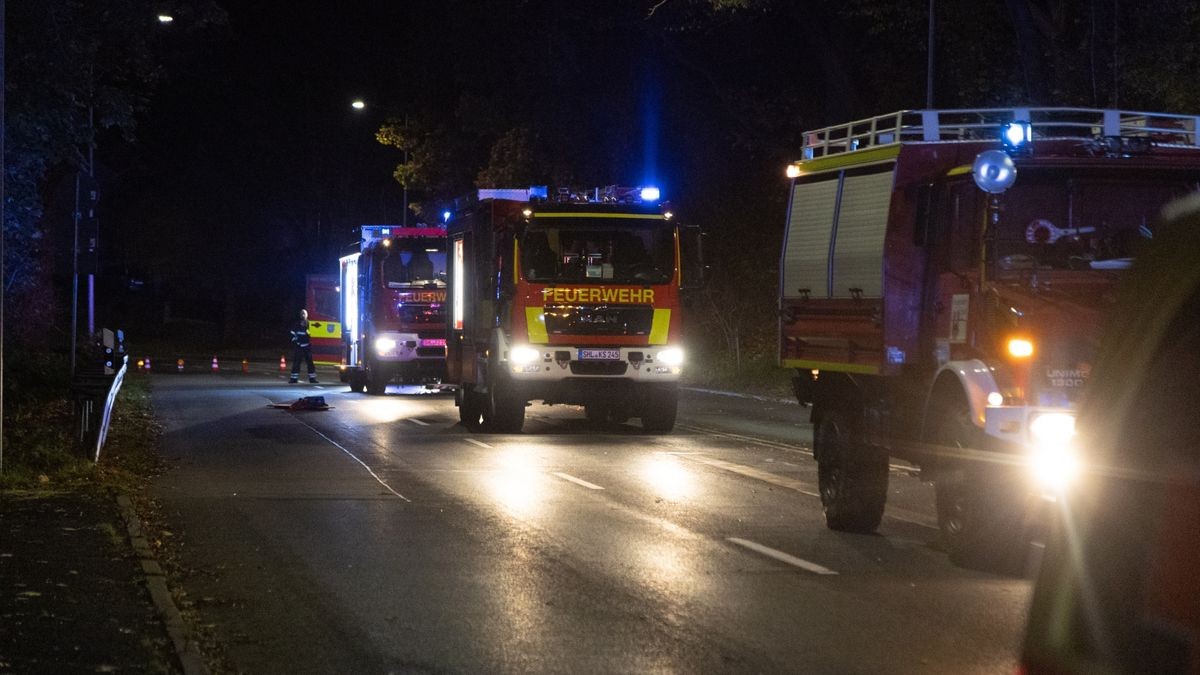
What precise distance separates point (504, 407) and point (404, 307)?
1053 cm

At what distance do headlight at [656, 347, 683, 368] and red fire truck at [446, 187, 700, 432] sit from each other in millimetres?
14

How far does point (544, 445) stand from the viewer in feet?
71.3

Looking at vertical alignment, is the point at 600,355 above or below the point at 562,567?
above

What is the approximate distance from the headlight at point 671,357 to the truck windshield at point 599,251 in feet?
3.22

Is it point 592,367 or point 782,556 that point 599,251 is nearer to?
point 592,367

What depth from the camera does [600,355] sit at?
76.5ft

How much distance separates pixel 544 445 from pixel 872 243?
992 centimetres

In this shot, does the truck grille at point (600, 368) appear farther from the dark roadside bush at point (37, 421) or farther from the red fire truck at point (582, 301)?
the dark roadside bush at point (37, 421)

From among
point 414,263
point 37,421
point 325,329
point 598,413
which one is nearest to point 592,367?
point 598,413

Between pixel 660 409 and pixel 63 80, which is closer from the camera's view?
pixel 660 409

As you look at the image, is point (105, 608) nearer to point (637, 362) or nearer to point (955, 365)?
point (955, 365)

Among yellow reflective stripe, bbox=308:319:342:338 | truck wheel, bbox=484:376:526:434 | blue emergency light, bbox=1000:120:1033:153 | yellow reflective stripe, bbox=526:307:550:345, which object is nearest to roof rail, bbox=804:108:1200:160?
blue emergency light, bbox=1000:120:1033:153

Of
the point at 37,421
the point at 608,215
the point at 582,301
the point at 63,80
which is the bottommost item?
the point at 37,421

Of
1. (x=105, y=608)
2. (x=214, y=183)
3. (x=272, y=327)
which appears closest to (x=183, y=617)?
(x=105, y=608)
